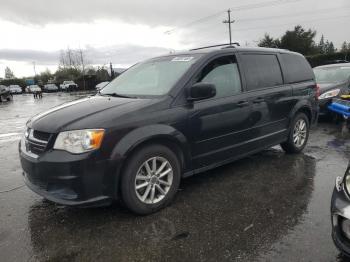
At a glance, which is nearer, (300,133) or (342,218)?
(342,218)

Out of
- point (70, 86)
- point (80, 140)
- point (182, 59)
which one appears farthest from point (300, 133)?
point (70, 86)

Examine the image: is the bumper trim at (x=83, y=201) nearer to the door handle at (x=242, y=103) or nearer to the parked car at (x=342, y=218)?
the parked car at (x=342, y=218)

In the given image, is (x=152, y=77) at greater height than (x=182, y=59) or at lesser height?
lesser

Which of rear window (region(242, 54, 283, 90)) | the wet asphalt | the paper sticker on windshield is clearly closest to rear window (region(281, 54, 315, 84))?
rear window (region(242, 54, 283, 90))

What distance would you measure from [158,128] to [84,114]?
793mm

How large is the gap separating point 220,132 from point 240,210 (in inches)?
41.1

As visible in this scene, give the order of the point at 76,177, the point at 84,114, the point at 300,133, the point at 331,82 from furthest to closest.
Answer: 1. the point at 331,82
2. the point at 300,133
3. the point at 84,114
4. the point at 76,177

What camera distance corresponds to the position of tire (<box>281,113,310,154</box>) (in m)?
5.69

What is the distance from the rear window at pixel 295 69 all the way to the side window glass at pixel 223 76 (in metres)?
1.34

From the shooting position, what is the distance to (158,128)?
3.62 metres

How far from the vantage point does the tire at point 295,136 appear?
5.69m

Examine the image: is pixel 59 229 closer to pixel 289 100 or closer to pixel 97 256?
pixel 97 256

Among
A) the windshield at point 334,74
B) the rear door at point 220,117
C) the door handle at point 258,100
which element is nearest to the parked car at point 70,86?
the windshield at point 334,74

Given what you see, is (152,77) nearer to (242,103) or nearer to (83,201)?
(242,103)
